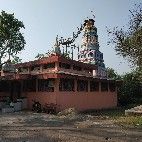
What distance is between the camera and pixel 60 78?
91.7ft

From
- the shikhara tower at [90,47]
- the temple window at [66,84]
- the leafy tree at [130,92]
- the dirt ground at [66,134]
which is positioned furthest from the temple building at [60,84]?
the dirt ground at [66,134]

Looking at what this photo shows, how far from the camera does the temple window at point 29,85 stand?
3070 centimetres

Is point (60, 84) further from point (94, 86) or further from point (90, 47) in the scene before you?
point (90, 47)

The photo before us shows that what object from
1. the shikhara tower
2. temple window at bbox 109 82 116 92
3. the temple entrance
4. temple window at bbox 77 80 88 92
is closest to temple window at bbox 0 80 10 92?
the temple entrance

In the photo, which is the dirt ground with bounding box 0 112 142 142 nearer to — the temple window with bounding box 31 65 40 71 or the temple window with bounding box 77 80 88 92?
the temple window with bounding box 77 80 88 92

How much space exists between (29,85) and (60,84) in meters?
4.76

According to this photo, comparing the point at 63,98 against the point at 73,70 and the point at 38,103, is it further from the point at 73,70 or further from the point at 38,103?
the point at 73,70

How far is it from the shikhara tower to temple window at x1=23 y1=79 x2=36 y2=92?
1735 cm

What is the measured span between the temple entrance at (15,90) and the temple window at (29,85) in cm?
102

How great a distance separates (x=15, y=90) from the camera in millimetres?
32969

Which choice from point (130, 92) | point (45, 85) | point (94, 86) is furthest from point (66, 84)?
point (130, 92)

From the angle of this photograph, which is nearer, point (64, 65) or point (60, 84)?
point (60, 84)

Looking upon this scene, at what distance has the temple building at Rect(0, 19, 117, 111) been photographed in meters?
28.2

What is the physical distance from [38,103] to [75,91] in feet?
13.5
